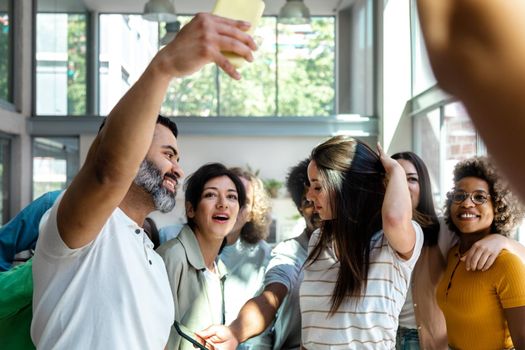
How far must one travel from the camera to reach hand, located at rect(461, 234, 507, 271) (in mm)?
2547

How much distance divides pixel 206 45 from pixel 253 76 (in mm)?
10953

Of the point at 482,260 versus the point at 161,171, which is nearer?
the point at 161,171

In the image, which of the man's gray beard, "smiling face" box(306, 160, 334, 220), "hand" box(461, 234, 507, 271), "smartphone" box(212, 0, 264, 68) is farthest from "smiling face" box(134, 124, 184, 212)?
"hand" box(461, 234, 507, 271)

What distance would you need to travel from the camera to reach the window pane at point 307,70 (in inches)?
456

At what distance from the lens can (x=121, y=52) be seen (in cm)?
1164

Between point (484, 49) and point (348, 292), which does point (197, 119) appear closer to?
point (348, 292)

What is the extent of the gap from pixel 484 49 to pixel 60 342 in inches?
51.8

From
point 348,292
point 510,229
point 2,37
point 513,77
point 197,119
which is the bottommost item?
point 348,292

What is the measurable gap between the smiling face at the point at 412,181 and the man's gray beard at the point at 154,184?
1.45m

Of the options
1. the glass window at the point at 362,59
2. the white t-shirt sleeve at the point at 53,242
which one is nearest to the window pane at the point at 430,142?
the glass window at the point at 362,59

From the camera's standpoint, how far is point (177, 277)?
2.64m

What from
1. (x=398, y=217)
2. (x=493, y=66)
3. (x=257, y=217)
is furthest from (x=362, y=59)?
(x=493, y=66)

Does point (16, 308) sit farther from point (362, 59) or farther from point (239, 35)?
point (362, 59)

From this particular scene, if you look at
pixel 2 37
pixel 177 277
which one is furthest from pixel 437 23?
pixel 2 37
